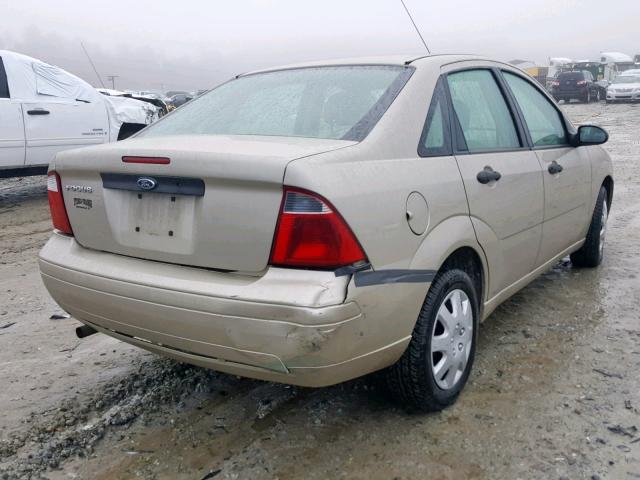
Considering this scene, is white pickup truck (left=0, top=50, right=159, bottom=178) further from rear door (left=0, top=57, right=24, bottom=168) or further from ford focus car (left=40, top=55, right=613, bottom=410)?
ford focus car (left=40, top=55, right=613, bottom=410)

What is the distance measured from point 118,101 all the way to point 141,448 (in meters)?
7.80

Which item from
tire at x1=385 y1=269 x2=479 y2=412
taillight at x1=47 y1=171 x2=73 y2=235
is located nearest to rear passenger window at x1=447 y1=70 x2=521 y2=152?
tire at x1=385 y1=269 x2=479 y2=412

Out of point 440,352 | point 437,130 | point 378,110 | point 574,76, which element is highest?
point 378,110

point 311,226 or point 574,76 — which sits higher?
point 311,226

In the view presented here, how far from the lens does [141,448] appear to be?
8.46ft

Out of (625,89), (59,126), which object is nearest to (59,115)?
(59,126)

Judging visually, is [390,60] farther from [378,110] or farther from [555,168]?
[555,168]

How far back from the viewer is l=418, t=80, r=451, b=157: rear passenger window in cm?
265

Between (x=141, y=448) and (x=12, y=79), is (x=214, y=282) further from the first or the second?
(x=12, y=79)

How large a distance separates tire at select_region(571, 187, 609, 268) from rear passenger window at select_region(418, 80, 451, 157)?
2.26 metres

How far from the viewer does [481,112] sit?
3215 millimetres

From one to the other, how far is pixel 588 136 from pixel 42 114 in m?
6.79

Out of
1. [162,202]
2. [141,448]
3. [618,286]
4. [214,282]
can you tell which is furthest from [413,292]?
[618,286]

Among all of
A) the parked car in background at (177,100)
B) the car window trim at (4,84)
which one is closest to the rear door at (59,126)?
the car window trim at (4,84)
